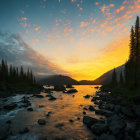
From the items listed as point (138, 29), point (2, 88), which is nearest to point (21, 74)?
point (2, 88)

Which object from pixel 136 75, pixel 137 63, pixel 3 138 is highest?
pixel 137 63

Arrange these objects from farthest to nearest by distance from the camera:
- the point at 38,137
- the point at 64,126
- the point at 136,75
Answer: the point at 136,75, the point at 64,126, the point at 38,137

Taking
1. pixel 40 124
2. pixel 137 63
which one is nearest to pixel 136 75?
pixel 137 63

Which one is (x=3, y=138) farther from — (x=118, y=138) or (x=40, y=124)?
(x=118, y=138)

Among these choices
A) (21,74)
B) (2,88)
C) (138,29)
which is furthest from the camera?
(21,74)

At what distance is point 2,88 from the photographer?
4169 cm

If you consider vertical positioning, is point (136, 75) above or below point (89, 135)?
above

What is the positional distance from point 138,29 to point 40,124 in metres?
40.1

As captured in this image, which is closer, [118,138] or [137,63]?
[118,138]

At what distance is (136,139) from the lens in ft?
20.6

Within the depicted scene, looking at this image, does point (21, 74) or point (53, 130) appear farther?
point (21, 74)

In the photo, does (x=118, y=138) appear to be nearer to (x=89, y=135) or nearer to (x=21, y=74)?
(x=89, y=135)

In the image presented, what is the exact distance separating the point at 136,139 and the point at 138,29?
3633cm

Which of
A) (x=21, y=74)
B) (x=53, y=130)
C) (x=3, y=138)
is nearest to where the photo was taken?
(x=3, y=138)
